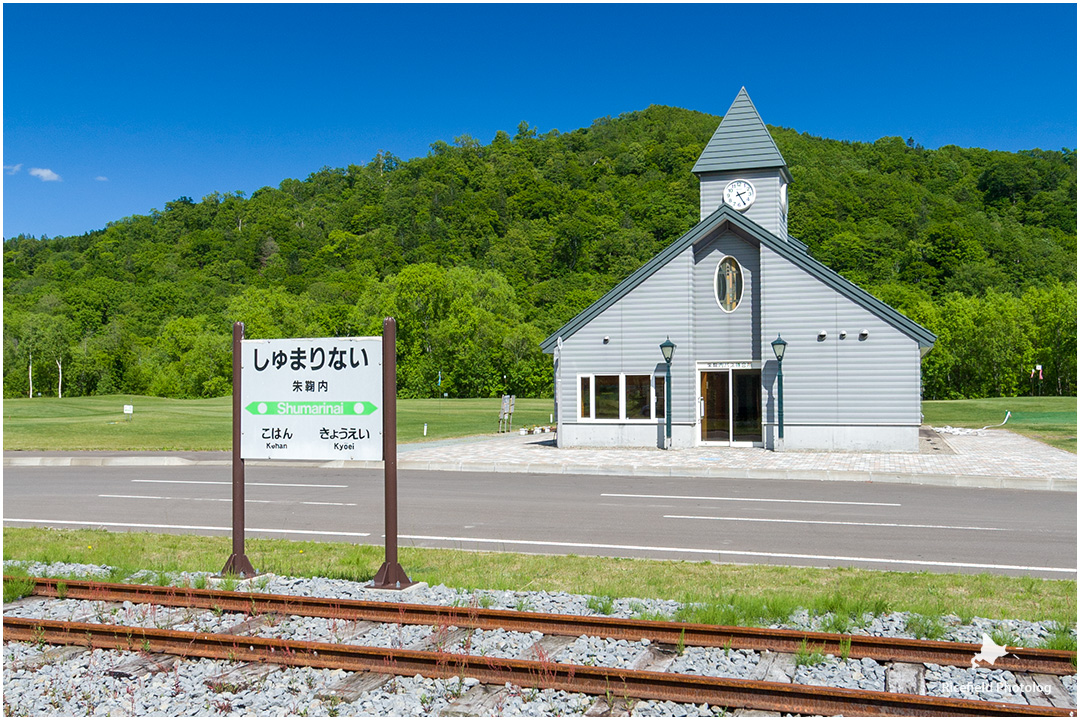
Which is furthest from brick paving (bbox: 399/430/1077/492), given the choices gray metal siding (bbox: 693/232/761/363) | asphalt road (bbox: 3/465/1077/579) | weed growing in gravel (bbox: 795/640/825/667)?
weed growing in gravel (bbox: 795/640/825/667)

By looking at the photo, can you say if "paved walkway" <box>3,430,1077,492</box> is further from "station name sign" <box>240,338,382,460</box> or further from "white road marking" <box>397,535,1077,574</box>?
"station name sign" <box>240,338,382,460</box>

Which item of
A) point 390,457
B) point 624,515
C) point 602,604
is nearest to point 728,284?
point 624,515

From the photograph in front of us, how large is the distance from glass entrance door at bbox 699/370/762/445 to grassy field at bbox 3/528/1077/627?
15.6 m

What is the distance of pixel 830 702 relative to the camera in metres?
5.30

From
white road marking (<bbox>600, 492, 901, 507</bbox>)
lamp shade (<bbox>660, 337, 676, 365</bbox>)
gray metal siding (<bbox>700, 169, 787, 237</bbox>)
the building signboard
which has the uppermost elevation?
gray metal siding (<bbox>700, 169, 787, 237</bbox>)

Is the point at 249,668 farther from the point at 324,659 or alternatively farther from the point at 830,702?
the point at 830,702

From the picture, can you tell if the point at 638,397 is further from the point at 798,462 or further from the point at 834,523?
the point at 834,523

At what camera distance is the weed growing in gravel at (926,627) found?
670cm

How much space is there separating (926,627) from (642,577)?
2938 millimetres

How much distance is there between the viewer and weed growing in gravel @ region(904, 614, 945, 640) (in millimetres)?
6695

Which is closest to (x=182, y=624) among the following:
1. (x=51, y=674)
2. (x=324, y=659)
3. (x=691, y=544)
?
(x=51, y=674)

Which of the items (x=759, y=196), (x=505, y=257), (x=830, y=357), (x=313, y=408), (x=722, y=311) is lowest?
(x=313, y=408)

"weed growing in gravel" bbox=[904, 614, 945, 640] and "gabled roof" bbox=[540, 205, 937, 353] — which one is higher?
"gabled roof" bbox=[540, 205, 937, 353]

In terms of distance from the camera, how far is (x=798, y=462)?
822 inches
